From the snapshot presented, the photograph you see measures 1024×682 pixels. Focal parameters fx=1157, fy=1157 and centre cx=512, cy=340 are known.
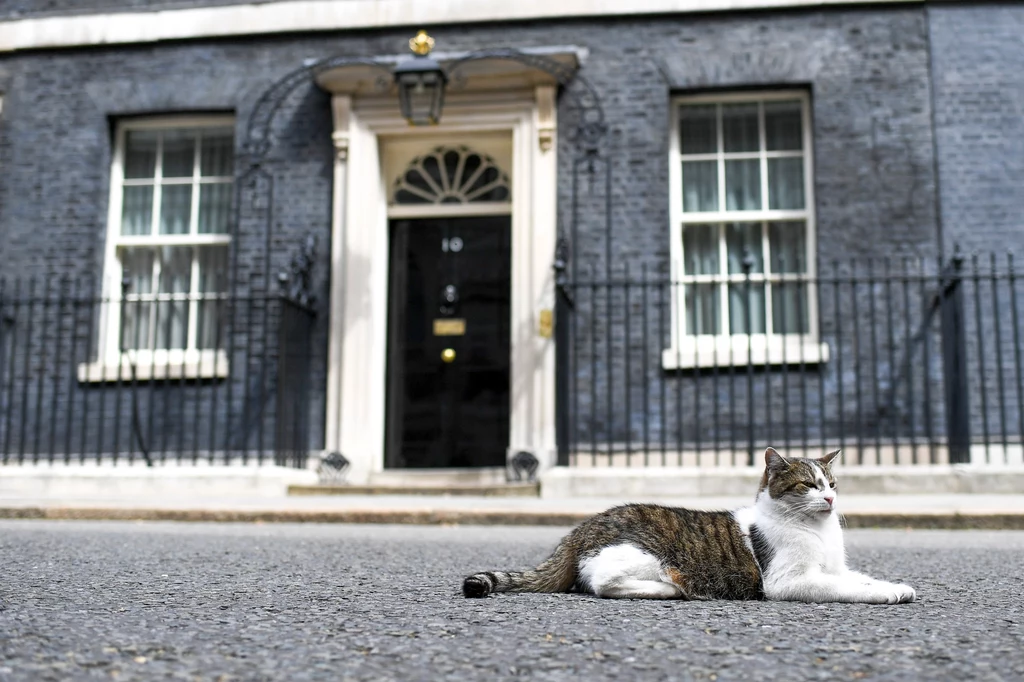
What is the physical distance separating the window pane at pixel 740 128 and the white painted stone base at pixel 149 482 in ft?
17.1

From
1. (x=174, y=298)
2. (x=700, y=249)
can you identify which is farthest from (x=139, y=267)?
(x=700, y=249)

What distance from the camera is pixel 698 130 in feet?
36.8

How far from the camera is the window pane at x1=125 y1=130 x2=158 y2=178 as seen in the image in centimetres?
1186

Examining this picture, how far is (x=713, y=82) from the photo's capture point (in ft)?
35.9

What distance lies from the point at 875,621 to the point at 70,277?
32.1 feet

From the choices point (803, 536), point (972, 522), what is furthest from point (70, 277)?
point (803, 536)

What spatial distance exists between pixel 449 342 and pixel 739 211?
3040mm

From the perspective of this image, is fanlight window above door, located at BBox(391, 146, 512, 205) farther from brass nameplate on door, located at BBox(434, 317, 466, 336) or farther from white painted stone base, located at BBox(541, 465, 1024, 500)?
white painted stone base, located at BBox(541, 465, 1024, 500)

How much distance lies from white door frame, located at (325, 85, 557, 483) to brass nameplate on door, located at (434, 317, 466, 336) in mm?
532

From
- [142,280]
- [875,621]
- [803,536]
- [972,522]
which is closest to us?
[875,621]

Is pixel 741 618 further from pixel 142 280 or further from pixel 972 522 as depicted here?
pixel 142 280

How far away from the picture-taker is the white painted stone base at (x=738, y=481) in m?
8.98

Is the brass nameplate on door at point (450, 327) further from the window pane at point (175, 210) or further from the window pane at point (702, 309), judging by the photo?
the window pane at point (175, 210)

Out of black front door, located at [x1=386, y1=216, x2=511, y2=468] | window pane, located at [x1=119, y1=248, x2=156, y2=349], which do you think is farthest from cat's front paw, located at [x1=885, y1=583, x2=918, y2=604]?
window pane, located at [x1=119, y1=248, x2=156, y2=349]
